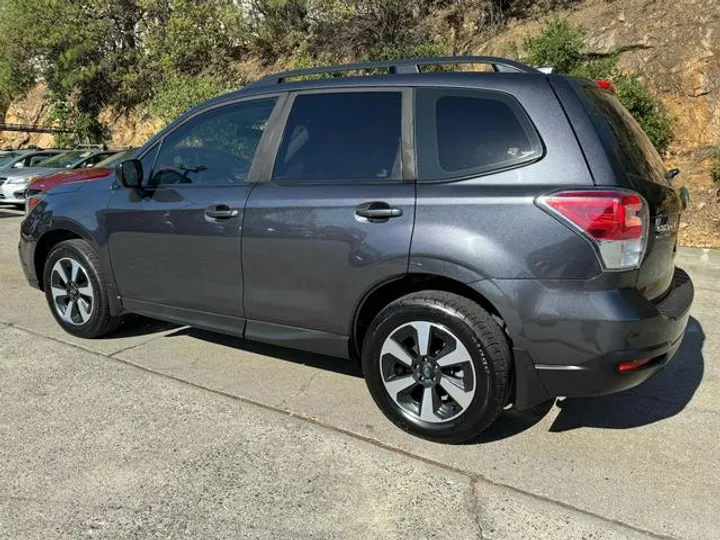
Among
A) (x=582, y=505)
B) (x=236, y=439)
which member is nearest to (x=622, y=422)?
(x=582, y=505)

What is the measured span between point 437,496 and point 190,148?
2734 mm

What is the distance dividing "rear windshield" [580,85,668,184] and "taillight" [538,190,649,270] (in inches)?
10.4

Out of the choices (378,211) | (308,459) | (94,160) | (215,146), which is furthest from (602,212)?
(94,160)

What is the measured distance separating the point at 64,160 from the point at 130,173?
1121 cm

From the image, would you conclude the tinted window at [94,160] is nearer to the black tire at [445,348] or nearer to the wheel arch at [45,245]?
the wheel arch at [45,245]

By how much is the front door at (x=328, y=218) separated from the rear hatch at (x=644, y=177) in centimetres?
96

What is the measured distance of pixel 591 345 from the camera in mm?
2787

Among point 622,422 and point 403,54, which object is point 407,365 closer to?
point 622,422

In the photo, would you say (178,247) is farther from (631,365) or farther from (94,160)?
(94,160)

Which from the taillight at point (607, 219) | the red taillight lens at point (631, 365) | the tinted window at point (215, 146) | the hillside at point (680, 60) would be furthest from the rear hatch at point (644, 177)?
the hillside at point (680, 60)

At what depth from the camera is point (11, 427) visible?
3359 mm

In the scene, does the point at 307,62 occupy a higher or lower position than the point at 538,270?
higher

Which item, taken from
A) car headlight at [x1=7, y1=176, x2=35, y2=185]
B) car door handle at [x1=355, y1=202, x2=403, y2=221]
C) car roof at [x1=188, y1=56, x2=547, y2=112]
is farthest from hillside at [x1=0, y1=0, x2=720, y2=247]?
car headlight at [x1=7, y1=176, x2=35, y2=185]

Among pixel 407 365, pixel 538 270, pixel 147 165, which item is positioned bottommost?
pixel 407 365
